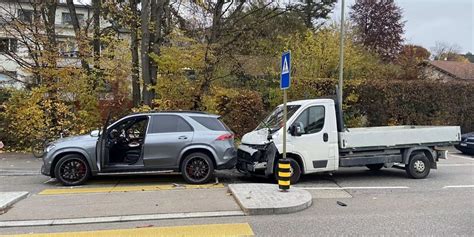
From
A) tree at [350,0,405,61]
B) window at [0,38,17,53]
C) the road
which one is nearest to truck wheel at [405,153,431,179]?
the road

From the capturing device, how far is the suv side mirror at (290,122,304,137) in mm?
9552

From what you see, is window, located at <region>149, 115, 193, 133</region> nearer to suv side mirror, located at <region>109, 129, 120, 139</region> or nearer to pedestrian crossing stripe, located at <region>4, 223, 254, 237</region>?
suv side mirror, located at <region>109, 129, 120, 139</region>

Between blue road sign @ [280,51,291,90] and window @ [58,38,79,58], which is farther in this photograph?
window @ [58,38,79,58]

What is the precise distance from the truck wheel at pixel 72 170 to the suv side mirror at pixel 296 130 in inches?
187

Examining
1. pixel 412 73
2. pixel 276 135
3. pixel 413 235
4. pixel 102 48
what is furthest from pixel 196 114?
pixel 412 73

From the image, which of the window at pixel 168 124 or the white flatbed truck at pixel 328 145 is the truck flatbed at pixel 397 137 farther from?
the window at pixel 168 124

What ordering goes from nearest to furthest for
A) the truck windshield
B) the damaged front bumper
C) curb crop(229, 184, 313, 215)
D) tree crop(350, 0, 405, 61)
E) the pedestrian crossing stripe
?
the pedestrian crossing stripe < curb crop(229, 184, 313, 215) < the damaged front bumper < the truck windshield < tree crop(350, 0, 405, 61)

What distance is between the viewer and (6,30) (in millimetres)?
15156

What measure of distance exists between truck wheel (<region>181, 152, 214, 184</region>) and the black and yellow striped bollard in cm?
204

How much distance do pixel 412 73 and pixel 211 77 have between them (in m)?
13.3

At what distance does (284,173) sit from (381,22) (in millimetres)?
36990

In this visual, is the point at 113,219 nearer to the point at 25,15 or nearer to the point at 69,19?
the point at 25,15

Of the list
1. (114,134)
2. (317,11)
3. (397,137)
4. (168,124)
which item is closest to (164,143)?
(168,124)

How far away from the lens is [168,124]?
9.77 metres
